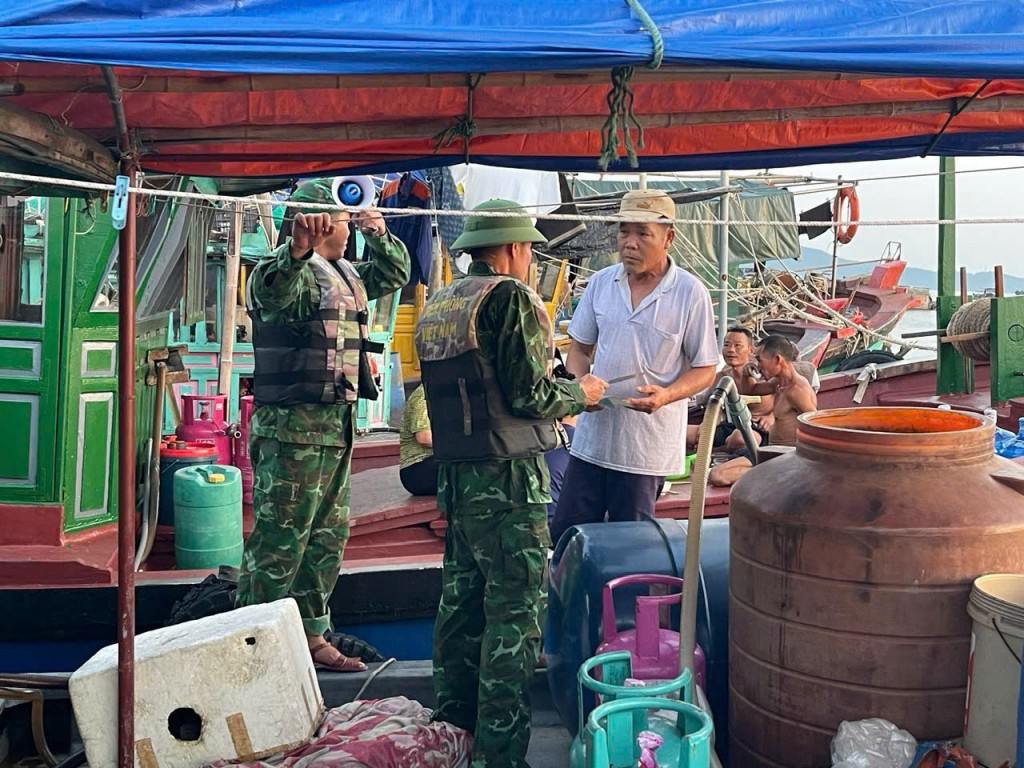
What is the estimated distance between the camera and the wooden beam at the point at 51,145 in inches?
119

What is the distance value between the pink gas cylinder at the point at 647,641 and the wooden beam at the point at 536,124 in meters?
1.59

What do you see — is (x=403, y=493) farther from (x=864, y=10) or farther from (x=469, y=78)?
(x=864, y=10)

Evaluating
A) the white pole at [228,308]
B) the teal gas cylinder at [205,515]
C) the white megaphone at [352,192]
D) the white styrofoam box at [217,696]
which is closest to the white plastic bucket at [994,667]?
the white styrofoam box at [217,696]

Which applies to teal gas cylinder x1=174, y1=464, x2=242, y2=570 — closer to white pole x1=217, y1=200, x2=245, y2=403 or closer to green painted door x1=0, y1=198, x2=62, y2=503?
green painted door x1=0, y1=198, x2=62, y2=503

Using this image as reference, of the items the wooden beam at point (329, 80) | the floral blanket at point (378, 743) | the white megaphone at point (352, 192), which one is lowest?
the floral blanket at point (378, 743)

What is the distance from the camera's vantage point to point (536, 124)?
3.78 meters

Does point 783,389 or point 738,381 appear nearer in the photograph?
point 783,389

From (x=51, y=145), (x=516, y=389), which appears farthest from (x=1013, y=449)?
(x=51, y=145)

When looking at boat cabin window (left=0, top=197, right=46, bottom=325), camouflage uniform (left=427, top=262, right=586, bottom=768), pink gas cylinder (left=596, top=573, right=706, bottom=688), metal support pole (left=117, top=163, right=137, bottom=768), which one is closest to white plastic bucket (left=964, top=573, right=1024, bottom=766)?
pink gas cylinder (left=596, top=573, right=706, bottom=688)

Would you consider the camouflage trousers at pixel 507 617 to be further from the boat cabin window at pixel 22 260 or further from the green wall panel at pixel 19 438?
the boat cabin window at pixel 22 260

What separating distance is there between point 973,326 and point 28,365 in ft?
21.6

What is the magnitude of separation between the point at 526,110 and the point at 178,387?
852cm

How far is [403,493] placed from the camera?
21.3 feet

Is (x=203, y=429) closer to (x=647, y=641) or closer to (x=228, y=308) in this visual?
(x=228, y=308)
